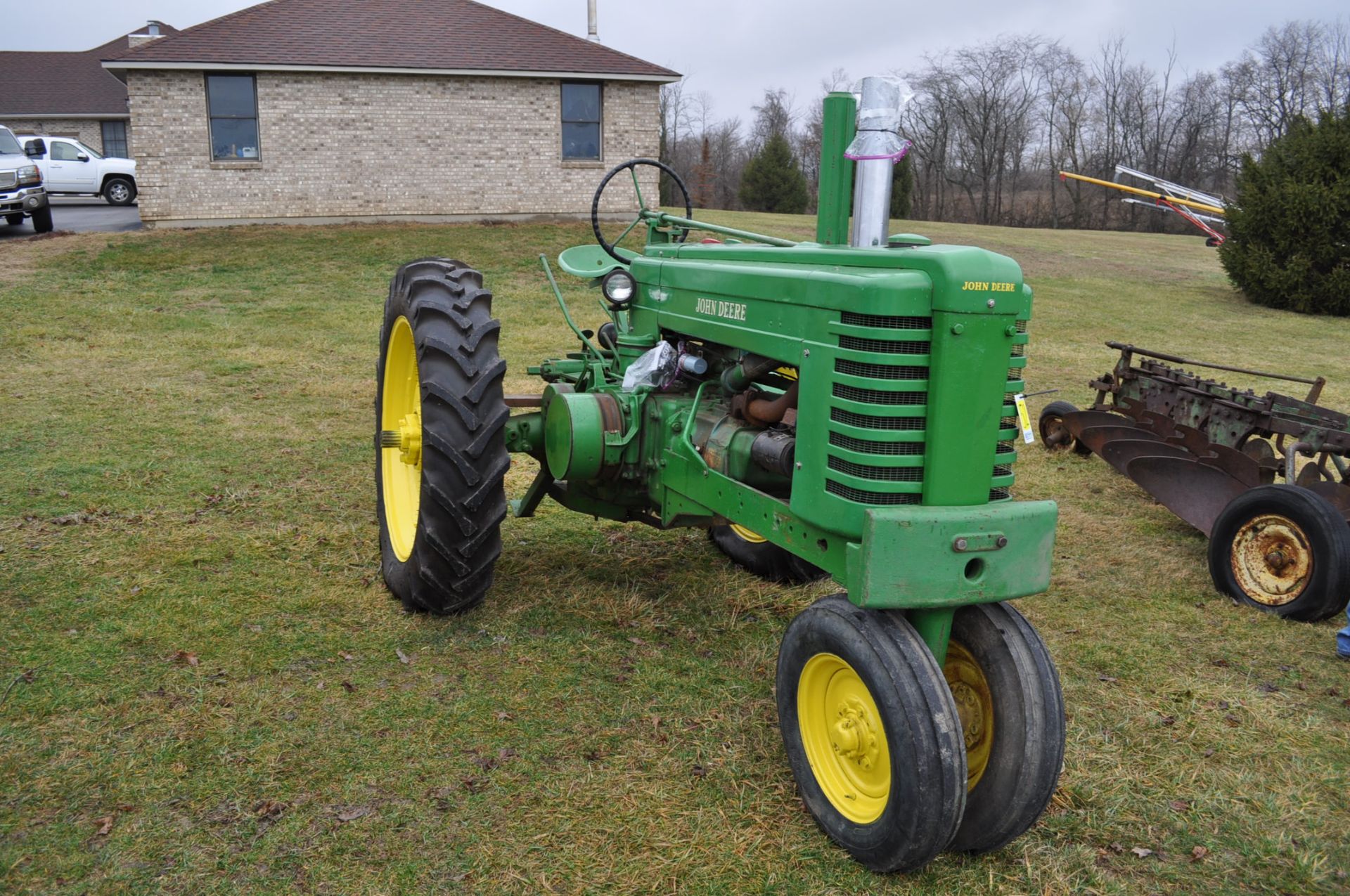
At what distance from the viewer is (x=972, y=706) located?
3.01 metres

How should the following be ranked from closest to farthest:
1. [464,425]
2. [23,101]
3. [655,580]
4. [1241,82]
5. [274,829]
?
[274,829], [464,425], [655,580], [23,101], [1241,82]

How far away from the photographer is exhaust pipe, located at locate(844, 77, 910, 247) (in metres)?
3.06

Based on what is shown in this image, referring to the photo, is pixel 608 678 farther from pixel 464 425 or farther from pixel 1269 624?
pixel 1269 624

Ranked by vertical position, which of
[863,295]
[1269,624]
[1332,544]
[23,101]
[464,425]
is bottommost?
[1269,624]

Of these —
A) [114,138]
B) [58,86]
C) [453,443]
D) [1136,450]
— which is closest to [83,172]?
[114,138]

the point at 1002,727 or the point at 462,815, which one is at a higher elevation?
the point at 1002,727

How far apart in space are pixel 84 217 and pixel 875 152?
2184 cm

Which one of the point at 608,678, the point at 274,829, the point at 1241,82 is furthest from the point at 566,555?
the point at 1241,82

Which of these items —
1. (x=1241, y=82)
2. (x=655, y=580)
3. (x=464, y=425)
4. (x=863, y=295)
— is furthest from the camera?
(x=1241, y=82)

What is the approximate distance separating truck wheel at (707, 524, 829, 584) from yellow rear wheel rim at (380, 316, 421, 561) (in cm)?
153

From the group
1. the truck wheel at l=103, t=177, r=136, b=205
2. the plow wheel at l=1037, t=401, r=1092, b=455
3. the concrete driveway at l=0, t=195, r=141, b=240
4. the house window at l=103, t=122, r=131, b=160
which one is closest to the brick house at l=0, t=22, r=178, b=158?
the house window at l=103, t=122, r=131, b=160

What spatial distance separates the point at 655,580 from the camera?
495 cm

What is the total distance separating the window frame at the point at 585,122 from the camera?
62.2 feet

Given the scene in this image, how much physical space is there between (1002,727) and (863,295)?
1.22 m
